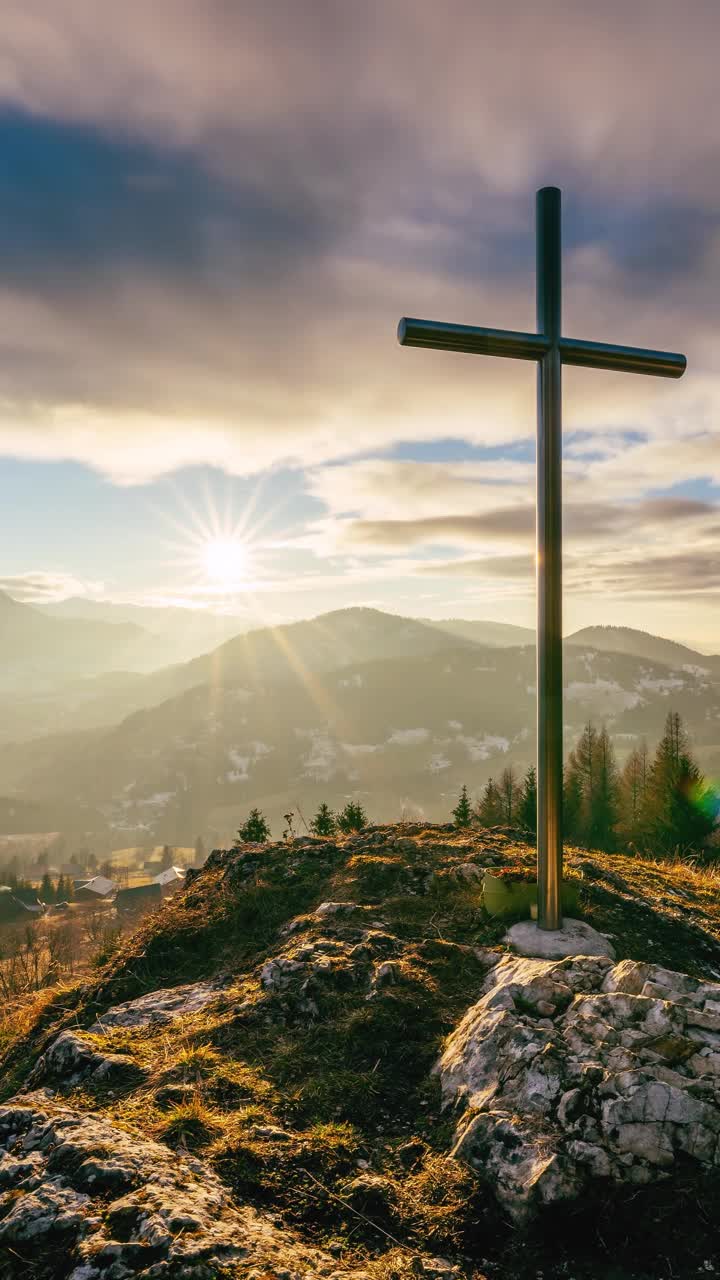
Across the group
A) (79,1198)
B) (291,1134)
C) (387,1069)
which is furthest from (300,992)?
(79,1198)

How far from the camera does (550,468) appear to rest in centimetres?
710

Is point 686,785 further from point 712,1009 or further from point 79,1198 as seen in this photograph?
point 79,1198

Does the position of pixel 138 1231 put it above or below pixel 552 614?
below

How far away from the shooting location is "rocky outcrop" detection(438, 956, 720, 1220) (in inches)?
148

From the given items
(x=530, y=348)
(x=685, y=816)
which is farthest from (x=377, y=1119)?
(x=685, y=816)

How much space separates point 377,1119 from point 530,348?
23.6 ft

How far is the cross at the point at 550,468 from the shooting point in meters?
7.00

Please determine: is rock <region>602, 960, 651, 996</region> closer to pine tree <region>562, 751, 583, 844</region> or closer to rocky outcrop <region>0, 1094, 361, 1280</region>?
rocky outcrop <region>0, 1094, 361, 1280</region>

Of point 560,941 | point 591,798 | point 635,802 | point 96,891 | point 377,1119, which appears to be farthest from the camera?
point 96,891

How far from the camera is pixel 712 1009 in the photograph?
475cm

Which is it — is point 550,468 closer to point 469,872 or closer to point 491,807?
point 469,872

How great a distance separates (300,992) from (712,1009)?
3427 mm

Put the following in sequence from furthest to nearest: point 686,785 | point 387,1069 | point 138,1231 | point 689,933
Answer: point 686,785 → point 689,933 → point 387,1069 → point 138,1231

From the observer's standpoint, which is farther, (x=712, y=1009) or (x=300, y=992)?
(x=300, y=992)
